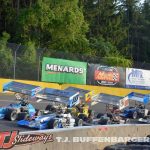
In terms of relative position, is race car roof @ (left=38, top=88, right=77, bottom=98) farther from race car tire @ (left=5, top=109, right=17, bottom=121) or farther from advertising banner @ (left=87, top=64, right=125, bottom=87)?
advertising banner @ (left=87, top=64, right=125, bottom=87)

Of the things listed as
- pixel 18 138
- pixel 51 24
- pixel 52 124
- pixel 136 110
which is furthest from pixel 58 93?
pixel 51 24

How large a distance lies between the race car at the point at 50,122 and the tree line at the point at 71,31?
41.5 feet

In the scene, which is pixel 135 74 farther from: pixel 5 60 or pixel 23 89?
pixel 23 89

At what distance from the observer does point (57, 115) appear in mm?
16156

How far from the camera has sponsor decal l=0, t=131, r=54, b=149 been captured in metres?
9.20

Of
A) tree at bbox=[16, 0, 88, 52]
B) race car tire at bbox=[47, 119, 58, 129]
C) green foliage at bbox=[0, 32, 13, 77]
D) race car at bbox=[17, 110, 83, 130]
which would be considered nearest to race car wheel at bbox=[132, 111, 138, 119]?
race car at bbox=[17, 110, 83, 130]

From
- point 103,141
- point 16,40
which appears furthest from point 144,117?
point 16,40

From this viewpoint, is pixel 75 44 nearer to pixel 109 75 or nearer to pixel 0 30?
pixel 0 30

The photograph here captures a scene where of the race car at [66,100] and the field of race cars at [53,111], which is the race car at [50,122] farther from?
the race car at [66,100]

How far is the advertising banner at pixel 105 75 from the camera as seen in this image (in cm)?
3394

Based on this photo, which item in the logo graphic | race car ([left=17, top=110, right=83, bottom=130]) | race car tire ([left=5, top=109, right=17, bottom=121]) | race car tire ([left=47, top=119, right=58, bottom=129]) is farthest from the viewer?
the logo graphic

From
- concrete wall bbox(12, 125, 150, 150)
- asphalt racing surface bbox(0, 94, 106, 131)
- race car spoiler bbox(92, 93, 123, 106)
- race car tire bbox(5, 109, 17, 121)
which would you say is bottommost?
asphalt racing surface bbox(0, 94, 106, 131)

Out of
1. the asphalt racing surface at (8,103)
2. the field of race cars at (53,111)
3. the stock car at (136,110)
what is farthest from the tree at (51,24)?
the field of race cars at (53,111)

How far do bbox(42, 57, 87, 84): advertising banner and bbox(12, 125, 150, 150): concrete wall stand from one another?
18.1 m
